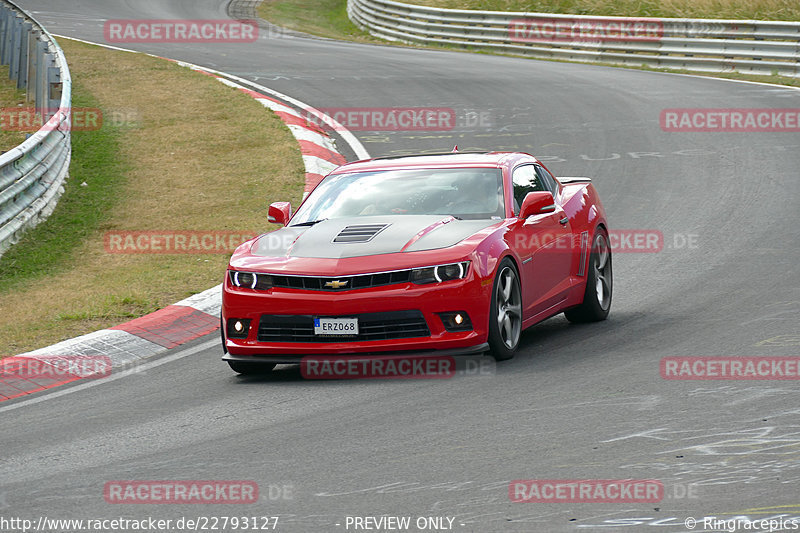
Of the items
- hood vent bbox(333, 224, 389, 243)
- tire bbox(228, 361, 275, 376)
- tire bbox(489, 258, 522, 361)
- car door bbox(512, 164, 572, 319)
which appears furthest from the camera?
car door bbox(512, 164, 572, 319)

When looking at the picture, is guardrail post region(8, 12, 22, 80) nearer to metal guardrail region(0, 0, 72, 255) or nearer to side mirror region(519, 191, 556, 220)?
metal guardrail region(0, 0, 72, 255)

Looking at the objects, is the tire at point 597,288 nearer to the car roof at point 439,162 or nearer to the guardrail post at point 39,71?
the car roof at point 439,162

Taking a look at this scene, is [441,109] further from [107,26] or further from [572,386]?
[107,26]

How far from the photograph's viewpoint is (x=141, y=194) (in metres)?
16.2

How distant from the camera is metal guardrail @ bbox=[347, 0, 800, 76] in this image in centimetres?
2634

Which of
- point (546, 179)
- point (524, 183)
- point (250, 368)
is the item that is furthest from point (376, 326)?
point (546, 179)

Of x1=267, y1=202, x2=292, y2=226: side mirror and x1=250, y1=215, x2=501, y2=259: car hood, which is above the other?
x1=250, y1=215, x2=501, y2=259: car hood

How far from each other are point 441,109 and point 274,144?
4308 millimetres

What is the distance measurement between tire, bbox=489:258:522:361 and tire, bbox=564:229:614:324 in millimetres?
1393

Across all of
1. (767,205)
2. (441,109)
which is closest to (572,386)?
(767,205)

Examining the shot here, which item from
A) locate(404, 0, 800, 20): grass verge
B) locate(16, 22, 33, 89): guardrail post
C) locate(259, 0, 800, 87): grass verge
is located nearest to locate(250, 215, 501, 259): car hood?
locate(16, 22, 33, 89): guardrail post

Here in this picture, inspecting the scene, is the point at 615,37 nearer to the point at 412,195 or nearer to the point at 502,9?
the point at 502,9

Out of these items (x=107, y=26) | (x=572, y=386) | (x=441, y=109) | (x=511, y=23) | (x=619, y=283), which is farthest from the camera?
(x=107, y=26)

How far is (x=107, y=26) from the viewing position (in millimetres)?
36875
